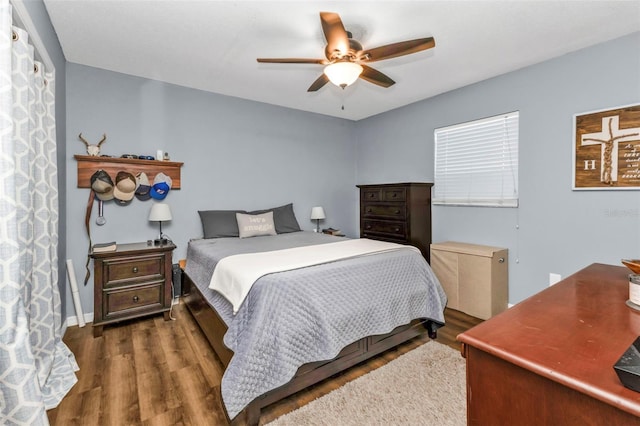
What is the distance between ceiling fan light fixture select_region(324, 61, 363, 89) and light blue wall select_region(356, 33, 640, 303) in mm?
1944

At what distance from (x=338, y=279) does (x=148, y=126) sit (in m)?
2.78

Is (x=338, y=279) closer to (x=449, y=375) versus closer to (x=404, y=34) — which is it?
(x=449, y=375)

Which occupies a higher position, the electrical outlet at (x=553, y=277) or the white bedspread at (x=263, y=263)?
the white bedspread at (x=263, y=263)

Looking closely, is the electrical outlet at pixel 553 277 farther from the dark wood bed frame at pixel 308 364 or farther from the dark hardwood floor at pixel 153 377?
the dark wood bed frame at pixel 308 364

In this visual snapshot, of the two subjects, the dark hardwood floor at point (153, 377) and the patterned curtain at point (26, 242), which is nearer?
the patterned curtain at point (26, 242)

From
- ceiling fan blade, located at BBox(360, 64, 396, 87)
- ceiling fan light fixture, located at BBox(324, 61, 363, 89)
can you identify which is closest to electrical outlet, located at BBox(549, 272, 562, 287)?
ceiling fan blade, located at BBox(360, 64, 396, 87)

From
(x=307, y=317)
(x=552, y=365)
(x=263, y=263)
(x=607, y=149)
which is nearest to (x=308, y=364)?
(x=307, y=317)

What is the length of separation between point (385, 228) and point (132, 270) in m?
2.85

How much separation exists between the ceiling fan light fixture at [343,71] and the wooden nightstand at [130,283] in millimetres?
2228

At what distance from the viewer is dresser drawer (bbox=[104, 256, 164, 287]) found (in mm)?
2684

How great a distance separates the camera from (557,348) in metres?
0.76

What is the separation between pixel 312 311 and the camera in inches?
69.4

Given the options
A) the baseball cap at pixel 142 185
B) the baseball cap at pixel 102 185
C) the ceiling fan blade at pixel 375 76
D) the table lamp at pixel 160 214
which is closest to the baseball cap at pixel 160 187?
the baseball cap at pixel 142 185

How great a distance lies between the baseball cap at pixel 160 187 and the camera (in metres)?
3.22
